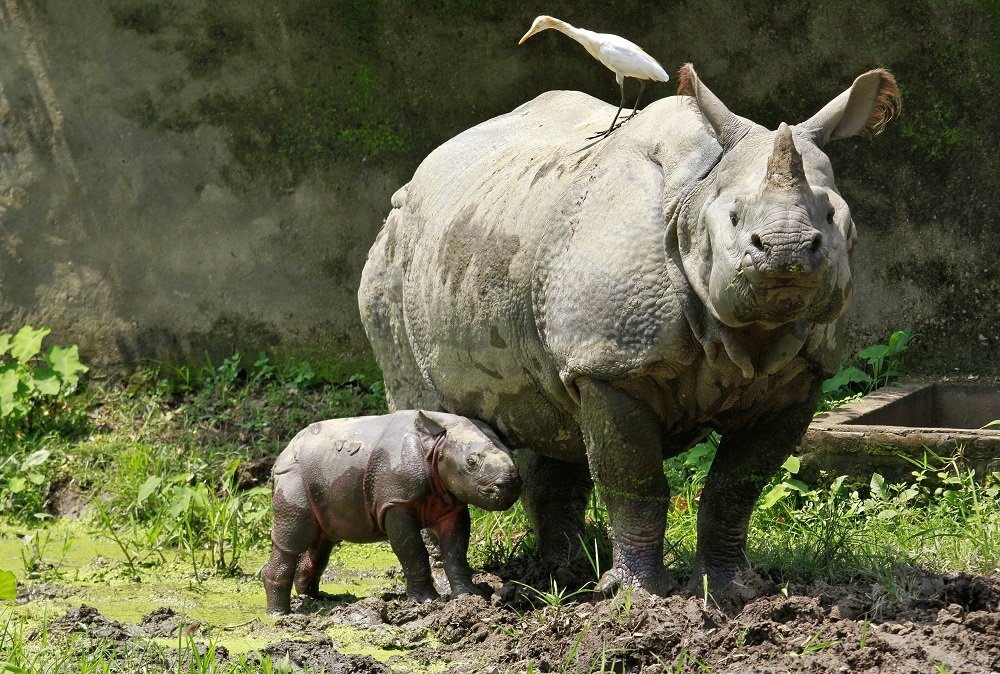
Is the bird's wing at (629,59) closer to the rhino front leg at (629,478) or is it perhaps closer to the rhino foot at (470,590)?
the rhino front leg at (629,478)

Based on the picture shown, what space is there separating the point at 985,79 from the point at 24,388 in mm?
5587

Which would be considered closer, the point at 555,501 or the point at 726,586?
the point at 726,586

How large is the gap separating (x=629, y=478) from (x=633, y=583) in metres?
0.36

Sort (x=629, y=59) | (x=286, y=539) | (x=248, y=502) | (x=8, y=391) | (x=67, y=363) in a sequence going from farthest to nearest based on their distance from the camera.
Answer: (x=67, y=363) < (x=8, y=391) < (x=248, y=502) < (x=286, y=539) < (x=629, y=59)

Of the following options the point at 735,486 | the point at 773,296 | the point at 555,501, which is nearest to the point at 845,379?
the point at 555,501

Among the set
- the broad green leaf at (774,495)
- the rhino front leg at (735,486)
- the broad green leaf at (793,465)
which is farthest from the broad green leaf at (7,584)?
the broad green leaf at (793,465)

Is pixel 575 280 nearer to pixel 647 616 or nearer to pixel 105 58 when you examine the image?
pixel 647 616

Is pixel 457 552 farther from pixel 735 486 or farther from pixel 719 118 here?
pixel 719 118

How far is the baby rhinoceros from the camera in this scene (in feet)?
17.0

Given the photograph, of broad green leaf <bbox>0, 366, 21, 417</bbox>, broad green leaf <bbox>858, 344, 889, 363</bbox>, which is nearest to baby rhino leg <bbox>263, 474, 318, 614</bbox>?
broad green leaf <bbox>0, 366, 21, 417</bbox>

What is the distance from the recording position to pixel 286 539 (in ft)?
17.7

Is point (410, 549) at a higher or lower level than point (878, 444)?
higher

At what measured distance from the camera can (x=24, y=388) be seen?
779 centimetres

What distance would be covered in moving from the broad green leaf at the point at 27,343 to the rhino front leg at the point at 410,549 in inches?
139
